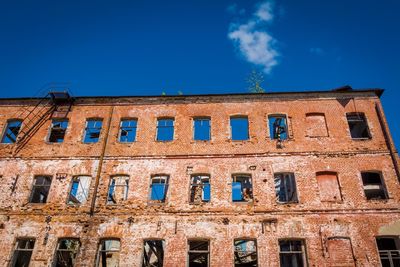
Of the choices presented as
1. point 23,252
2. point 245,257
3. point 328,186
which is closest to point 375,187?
point 328,186

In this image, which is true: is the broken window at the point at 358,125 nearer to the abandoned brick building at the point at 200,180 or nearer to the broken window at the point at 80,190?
the abandoned brick building at the point at 200,180

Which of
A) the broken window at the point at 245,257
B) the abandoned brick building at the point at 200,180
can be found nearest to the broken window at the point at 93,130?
the abandoned brick building at the point at 200,180

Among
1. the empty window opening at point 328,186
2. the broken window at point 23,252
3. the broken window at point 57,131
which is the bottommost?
the broken window at point 23,252

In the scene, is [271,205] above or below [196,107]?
below

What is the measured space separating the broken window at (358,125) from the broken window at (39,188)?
16.9 meters

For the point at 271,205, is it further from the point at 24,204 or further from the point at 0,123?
the point at 0,123

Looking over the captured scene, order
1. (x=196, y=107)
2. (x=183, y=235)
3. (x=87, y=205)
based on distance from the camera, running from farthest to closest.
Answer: (x=196, y=107) < (x=87, y=205) < (x=183, y=235)

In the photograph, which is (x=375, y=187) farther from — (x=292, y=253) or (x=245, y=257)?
(x=245, y=257)

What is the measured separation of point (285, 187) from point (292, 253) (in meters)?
3.37

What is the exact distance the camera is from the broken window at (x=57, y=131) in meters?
18.9

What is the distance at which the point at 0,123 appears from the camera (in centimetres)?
1917

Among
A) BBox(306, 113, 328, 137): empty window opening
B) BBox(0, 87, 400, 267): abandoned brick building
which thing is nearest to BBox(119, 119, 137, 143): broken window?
BBox(0, 87, 400, 267): abandoned brick building

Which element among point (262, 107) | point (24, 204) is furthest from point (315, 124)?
point (24, 204)

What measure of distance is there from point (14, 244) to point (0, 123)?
295 inches
